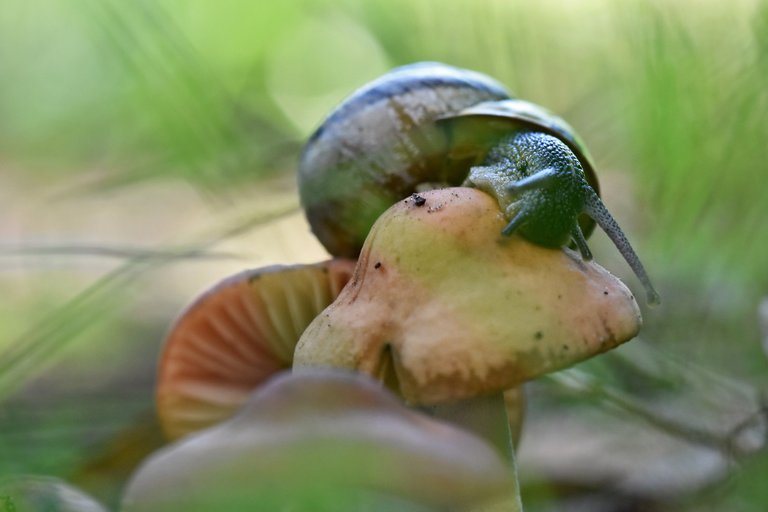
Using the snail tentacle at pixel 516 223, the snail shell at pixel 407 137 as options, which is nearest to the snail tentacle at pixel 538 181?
the snail tentacle at pixel 516 223

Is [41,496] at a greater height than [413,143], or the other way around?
[413,143]

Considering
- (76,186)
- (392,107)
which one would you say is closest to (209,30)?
(76,186)

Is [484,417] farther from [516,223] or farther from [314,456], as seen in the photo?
[314,456]

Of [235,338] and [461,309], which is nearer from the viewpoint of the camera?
[461,309]

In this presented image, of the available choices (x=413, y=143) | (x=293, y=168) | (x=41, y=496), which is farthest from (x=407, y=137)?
(x=293, y=168)

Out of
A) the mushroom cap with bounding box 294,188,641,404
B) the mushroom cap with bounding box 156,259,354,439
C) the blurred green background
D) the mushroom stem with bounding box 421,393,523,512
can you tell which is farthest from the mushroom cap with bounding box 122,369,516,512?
the blurred green background

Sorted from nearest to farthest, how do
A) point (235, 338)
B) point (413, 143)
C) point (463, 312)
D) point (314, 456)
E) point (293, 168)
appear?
point (314, 456)
point (463, 312)
point (413, 143)
point (235, 338)
point (293, 168)

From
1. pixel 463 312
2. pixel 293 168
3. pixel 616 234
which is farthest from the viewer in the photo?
pixel 293 168
